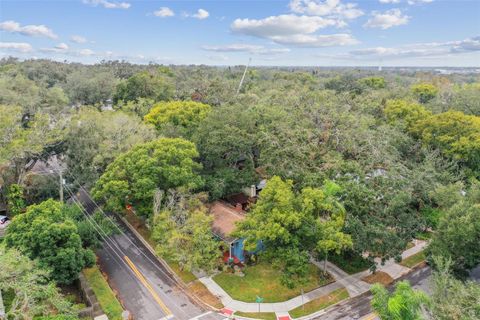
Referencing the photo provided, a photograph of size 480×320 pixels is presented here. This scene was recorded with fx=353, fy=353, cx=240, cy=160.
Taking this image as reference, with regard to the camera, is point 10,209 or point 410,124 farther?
point 410,124

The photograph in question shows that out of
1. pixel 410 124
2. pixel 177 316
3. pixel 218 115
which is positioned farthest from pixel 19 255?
pixel 410 124

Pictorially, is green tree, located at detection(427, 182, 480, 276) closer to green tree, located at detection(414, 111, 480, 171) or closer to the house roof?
green tree, located at detection(414, 111, 480, 171)

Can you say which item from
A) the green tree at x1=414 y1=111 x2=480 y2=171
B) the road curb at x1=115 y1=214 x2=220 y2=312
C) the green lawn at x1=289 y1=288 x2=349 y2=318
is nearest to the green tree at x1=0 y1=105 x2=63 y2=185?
the road curb at x1=115 y1=214 x2=220 y2=312

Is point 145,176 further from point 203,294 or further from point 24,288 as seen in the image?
point 24,288

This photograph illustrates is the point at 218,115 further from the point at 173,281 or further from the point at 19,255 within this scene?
the point at 19,255

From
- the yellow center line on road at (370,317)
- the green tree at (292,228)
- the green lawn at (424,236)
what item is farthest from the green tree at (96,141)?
the green lawn at (424,236)

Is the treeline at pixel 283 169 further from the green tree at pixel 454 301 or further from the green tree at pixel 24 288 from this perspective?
the green tree at pixel 454 301
